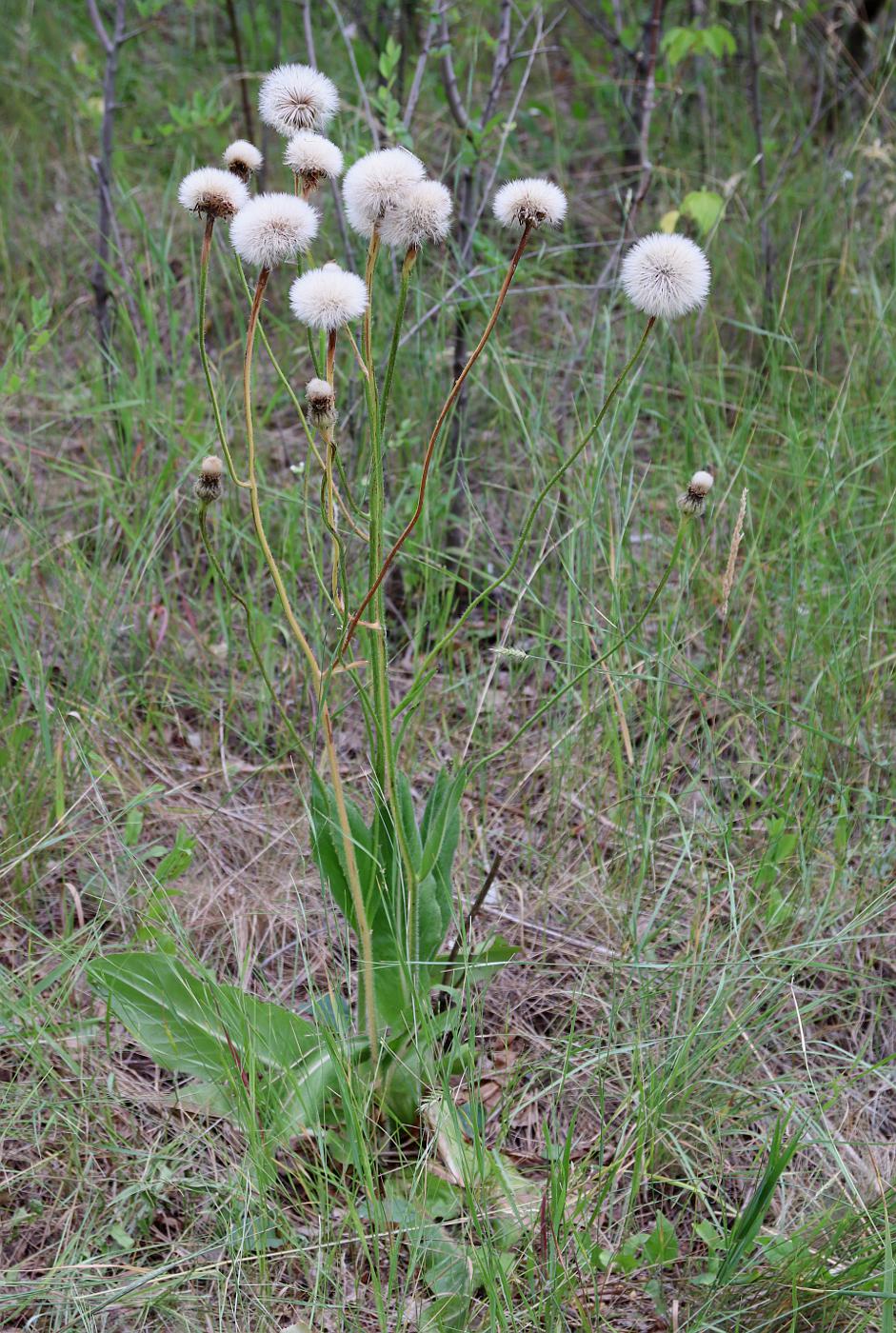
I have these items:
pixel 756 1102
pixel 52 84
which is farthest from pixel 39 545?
pixel 52 84

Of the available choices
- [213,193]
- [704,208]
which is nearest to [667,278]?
[213,193]

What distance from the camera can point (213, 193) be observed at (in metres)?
1.25

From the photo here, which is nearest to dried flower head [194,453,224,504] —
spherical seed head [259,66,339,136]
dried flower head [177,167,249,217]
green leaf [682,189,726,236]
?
dried flower head [177,167,249,217]

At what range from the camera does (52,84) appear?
4.05 m

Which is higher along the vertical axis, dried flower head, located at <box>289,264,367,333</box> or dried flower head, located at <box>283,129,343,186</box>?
dried flower head, located at <box>283,129,343,186</box>

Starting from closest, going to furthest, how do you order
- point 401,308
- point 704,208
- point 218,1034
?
point 401,308
point 218,1034
point 704,208

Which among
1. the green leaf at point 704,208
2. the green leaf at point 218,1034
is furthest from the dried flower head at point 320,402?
the green leaf at point 704,208

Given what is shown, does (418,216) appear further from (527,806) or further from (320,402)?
(527,806)

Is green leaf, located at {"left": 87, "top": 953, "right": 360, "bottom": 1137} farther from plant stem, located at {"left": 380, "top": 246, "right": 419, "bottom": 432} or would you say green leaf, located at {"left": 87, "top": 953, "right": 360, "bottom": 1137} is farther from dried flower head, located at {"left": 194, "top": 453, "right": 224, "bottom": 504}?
plant stem, located at {"left": 380, "top": 246, "right": 419, "bottom": 432}

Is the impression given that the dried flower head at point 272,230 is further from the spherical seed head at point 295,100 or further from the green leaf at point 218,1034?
the green leaf at point 218,1034

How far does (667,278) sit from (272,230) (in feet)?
1.58

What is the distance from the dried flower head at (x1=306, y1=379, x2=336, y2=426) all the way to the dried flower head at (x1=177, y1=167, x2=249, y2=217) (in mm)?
237

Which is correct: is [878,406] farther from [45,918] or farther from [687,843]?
[45,918]

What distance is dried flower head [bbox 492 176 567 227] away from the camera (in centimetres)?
126
